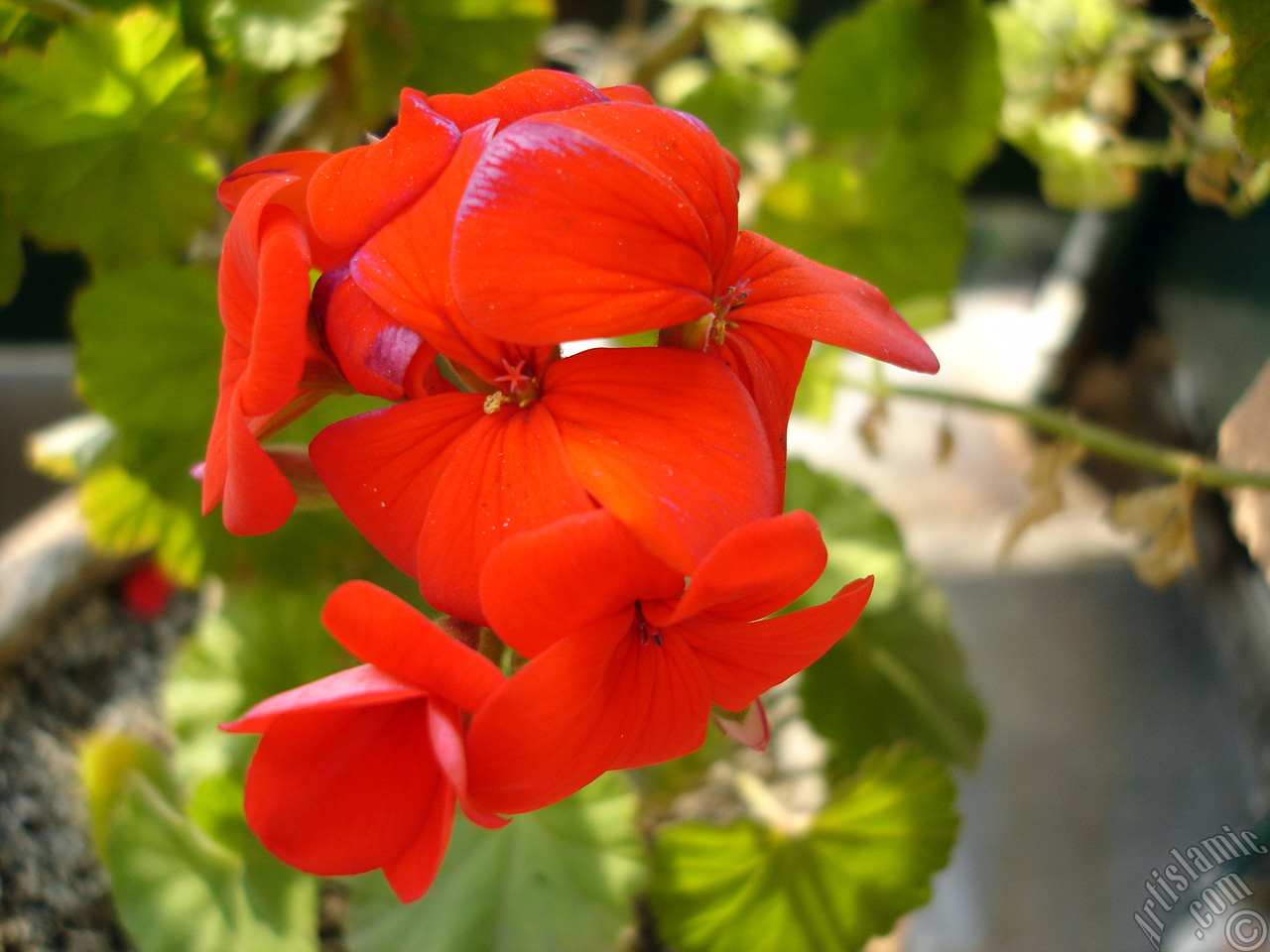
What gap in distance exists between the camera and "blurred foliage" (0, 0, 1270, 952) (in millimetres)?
416

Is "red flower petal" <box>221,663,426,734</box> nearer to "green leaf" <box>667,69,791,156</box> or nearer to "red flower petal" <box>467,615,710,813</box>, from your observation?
"red flower petal" <box>467,615,710,813</box>

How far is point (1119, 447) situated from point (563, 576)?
44 centimetres

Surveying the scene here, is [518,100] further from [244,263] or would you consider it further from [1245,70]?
[1245,70]

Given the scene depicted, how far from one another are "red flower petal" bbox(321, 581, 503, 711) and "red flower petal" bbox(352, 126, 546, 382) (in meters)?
0.07

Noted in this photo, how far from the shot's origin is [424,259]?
219 millimetres

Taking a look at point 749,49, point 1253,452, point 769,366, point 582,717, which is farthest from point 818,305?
point 749,49

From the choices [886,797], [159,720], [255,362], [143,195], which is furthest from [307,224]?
[159,720]

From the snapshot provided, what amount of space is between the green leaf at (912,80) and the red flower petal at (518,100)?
1.32ft

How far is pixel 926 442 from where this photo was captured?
1.19 meters

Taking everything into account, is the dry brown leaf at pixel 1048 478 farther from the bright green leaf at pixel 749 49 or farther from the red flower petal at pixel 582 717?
the bright green leaf at pixel 749 49

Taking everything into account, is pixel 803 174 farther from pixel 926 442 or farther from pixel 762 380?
pixel 926 442

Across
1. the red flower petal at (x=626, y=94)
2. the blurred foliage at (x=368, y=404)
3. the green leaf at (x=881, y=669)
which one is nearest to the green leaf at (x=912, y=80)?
the blurred foliage at (x=368, y=404)

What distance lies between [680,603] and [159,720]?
2.33 feet
